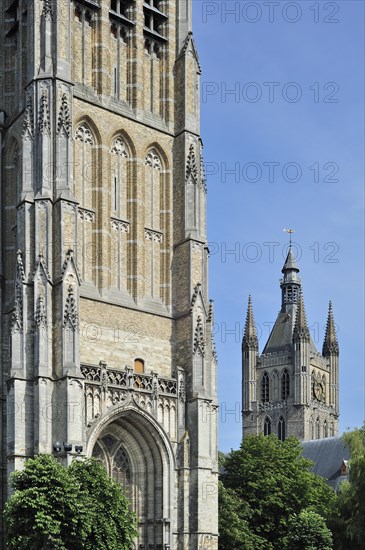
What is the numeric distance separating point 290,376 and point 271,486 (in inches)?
2701

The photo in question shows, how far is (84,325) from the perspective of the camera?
154 feet

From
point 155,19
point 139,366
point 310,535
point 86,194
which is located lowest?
point 310,535

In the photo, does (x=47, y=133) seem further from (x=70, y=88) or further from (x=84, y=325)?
(x=84, y=325)

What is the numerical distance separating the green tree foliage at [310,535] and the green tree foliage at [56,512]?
13.6m

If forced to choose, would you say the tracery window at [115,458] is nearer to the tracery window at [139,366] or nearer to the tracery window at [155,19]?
the tracery window at [139,366]

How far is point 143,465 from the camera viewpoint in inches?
1896

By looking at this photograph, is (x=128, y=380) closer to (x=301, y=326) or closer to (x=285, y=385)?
(x=301, y=326)

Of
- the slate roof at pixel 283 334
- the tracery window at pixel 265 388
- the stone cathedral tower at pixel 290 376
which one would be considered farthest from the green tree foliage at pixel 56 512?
the slate roof at pixel 283 334

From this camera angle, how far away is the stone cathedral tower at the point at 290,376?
12912cm

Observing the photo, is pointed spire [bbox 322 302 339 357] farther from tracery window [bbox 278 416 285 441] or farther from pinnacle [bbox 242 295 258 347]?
tracery window [bbox 278 416 285 441]

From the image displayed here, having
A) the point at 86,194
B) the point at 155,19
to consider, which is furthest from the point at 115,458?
the point at 155,19

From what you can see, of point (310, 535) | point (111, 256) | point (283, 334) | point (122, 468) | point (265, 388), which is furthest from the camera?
point (283, 334)

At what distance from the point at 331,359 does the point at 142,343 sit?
295ft

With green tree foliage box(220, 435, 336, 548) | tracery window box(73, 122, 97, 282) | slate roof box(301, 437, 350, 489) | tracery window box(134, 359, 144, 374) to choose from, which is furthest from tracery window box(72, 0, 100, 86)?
slate roof box(301, 437, 350, 489)
